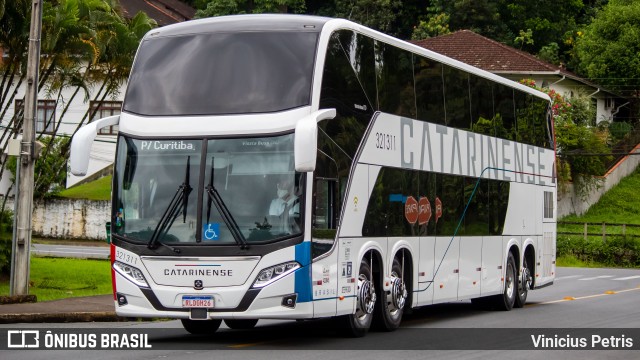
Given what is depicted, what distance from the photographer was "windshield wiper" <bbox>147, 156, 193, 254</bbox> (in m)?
14.9

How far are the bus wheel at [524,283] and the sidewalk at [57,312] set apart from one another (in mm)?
8213

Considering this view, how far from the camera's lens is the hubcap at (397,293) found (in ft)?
57.5

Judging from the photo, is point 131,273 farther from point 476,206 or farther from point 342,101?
point 476,206

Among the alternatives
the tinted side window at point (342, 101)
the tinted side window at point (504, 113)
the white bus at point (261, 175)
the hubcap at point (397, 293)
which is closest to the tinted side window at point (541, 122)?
the tinted side window at point (504, 113)

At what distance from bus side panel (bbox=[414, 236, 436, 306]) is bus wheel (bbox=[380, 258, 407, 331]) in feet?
2.08

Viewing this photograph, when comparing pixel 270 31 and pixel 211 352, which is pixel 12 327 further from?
pixel 270 31

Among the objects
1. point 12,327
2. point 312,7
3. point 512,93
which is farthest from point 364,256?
point 312,7

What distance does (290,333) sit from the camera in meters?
17.3

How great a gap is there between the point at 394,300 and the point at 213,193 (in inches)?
158

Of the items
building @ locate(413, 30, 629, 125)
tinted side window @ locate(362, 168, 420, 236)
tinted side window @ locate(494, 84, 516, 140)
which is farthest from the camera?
building @ locate(413, 30, 629, 125)

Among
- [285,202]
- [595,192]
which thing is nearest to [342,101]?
[285,202]

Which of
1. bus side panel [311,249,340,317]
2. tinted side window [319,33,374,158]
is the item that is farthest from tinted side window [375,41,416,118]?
bus side panel [311,249,340,317]

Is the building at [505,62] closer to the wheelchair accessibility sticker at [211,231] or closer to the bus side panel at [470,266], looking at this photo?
the bus side panel at [470,266]

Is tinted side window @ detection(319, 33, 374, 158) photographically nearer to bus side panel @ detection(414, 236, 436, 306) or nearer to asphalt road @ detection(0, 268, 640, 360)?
asphalt road @ detection(0, 268, 640, 360)
